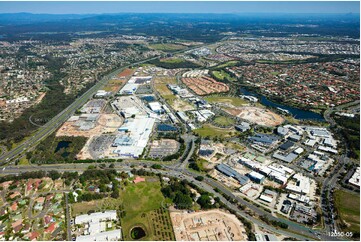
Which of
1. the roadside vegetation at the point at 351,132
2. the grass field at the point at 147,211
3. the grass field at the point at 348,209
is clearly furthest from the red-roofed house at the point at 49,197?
the roadside vegetation at the point at 351,132

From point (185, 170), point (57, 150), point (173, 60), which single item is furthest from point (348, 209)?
point (173, 60)

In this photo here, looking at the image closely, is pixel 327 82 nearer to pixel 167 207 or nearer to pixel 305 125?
pixel 305 125

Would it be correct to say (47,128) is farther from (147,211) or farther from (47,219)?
(147,211)

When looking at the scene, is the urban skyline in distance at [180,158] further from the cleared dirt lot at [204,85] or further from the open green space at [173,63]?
the open green space at [173,63]

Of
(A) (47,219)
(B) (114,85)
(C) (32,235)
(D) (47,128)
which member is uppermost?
(B) (114,85)

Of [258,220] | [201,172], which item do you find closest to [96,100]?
[201,172]

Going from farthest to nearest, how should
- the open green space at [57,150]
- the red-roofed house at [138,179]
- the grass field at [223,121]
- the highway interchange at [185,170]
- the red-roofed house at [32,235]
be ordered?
the grass field at [223,121] → the open green space at [57,150] → the red-roofed house at [138,179] → the highway interchange at [185,170] → the red-roofed house at [32,235]
